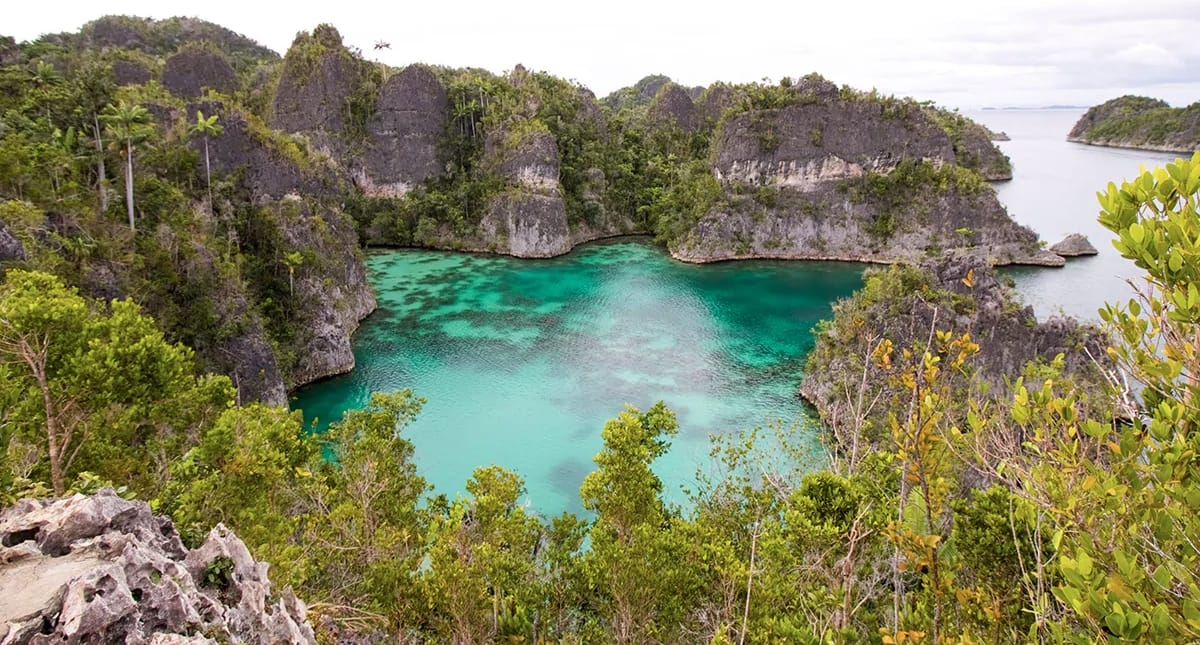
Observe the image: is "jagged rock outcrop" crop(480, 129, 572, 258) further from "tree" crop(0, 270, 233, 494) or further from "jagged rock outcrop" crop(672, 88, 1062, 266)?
"tree" crop(0, 270, 233, 494)

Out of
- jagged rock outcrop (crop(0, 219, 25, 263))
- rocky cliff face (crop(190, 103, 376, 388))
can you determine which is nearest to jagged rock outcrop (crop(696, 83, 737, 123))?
rocky cliff face (crop(190, 103, 376, 388))

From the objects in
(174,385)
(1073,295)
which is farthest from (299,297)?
(1073,295)

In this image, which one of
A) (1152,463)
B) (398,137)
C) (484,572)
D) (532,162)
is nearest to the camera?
(1152,463)

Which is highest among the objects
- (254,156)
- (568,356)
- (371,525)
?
(254,156)

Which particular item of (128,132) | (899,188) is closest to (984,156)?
(899,188)

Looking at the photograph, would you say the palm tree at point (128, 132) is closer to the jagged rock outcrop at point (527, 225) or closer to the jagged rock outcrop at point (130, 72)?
the jagged rock outcrop at point (527, 225)

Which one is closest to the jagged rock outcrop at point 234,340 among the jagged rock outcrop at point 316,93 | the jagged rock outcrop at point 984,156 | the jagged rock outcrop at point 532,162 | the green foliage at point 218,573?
the green foliage at point 218,573

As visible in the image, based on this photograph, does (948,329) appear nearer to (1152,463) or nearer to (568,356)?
(568,356)

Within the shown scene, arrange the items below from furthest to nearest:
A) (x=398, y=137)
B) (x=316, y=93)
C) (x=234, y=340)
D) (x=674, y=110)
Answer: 1. (x=674, y=110)
2. (x=398, y=137)
3. (x=316, y=93)
4. (x=234, y=340)
